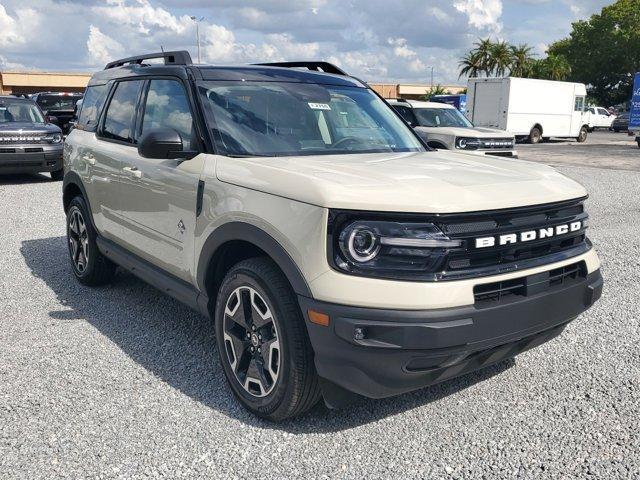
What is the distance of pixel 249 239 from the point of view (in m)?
3.08

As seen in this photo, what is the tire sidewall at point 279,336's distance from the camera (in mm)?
2914

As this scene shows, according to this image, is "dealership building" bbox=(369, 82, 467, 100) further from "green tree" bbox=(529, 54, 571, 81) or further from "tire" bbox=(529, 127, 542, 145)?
"tire" bbox=(529, 127, 542, 145)

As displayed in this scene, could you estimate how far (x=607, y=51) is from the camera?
6556 centimetres

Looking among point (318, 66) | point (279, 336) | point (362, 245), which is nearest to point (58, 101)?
point (318, 66)

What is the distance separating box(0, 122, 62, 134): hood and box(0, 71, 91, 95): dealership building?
53.4 metres

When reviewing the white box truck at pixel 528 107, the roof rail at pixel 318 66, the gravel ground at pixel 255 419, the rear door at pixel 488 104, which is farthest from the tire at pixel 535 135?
the roof rail at pixel 318 66

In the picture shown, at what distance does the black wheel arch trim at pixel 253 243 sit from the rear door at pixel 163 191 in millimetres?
211

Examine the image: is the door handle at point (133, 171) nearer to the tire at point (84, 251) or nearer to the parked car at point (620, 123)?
the tire at point (84, 251)

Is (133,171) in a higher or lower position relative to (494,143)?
higher

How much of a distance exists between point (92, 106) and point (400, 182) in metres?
3.58

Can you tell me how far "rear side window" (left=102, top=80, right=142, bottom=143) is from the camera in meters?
4.56

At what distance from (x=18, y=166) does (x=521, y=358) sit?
11002 mm

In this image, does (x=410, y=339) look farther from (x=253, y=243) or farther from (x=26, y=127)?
(x=26, y=127)

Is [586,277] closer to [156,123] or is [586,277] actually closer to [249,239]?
[249,239]
